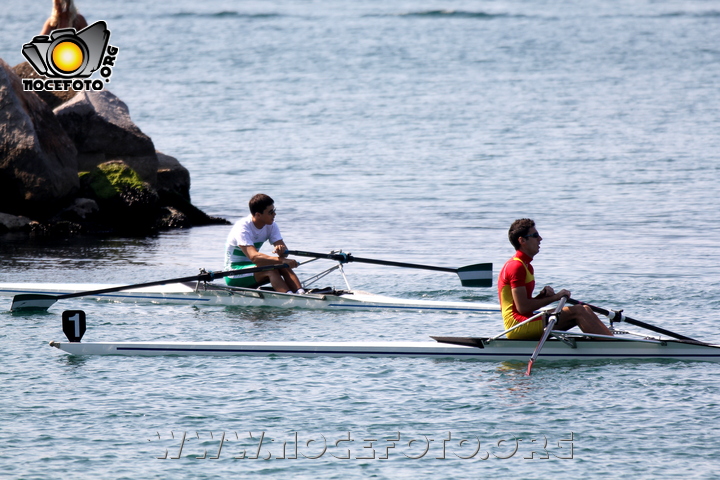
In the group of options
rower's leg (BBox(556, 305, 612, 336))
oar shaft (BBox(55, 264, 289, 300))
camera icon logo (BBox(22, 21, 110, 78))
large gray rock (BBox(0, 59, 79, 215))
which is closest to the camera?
rower's leg (BBox(556, 305, 612, 336))

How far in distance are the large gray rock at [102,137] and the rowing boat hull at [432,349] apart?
391 inches

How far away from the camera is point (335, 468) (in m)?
7.77

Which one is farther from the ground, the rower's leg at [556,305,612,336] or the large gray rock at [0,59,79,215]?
the large gray rock at [0,59,79,215]

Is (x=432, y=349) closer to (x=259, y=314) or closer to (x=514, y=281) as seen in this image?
(x=514, y=281)

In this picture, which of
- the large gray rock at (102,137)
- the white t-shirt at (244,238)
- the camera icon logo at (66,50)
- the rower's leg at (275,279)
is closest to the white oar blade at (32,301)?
the white t-shirt at (244,238)

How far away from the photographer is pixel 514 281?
31.5 feet

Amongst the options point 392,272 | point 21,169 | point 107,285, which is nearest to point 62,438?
point 107,285

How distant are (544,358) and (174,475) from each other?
4.27 m

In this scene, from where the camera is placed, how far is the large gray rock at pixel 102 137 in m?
19.6

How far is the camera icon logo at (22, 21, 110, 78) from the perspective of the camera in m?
19.3

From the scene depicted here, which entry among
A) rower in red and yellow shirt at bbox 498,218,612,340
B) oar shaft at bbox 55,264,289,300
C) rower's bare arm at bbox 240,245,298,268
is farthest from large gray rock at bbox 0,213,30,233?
rower in red and yellow shirt at bbox 498,218,612,340

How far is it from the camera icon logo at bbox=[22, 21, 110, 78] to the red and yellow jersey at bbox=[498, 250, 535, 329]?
1237 centimetres

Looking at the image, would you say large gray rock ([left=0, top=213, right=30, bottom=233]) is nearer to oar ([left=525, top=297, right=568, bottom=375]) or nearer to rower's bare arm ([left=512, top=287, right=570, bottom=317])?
rower's bare arm ([left=512, top=287, right=570, bottom=317])

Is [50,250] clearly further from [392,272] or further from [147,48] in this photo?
[147,48]
